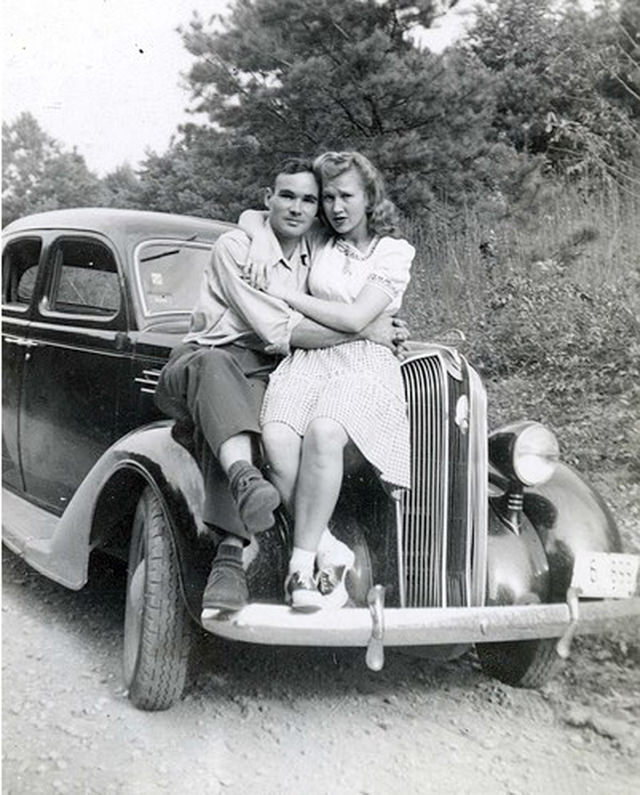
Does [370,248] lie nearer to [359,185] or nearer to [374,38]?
[359,185]

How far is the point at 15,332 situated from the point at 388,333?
82.4 inches

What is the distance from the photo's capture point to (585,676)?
8.92ft

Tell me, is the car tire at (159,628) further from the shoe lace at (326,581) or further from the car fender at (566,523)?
the car fender at (566,523)

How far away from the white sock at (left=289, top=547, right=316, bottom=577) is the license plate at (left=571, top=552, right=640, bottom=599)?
77 centimetres

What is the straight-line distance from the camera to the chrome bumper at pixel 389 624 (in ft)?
6.72

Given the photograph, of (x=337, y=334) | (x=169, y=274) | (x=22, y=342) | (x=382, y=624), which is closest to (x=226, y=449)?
(x=337, y=334)

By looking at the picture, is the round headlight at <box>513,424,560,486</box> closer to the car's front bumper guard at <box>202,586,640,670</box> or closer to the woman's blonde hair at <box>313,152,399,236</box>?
the car's front bumper guard at <box>202,586,640,670</box>

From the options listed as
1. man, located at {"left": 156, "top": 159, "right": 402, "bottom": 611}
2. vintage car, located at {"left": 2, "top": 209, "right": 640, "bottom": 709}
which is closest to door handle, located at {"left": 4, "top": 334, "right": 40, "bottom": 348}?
vintage car, located at {"left": 2, "top": 209, "right": 640, "bottom": 709}

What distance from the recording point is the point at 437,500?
242 cm

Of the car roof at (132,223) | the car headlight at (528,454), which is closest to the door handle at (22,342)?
the car roof at (132,223)

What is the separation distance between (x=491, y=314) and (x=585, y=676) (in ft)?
7.08

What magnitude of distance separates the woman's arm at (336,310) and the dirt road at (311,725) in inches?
39.9

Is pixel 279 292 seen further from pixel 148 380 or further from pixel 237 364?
pixel 148 380

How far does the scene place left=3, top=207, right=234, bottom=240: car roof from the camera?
341 cm
